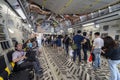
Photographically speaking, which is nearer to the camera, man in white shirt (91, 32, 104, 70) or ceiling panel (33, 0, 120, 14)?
man in white shirt (91, 32, 104, 70)

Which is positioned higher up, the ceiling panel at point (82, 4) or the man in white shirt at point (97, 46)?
the ceiling panel at point (82, 4)

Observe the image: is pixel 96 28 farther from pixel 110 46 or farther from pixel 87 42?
pixel 110 46

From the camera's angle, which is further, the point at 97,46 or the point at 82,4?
the point at 82,4

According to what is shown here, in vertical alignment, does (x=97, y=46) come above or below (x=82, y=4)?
below

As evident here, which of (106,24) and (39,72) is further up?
(106,24)

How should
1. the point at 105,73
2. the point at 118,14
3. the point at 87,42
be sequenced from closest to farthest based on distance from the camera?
the point at 105,73 → the point at 87,42 → the point at 118,14

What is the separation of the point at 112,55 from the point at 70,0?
26.2ft

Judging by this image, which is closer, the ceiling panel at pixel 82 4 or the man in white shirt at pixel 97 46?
the man in white shirt at pixel 97 46

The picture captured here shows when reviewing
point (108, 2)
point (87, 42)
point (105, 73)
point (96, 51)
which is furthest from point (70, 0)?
point (105, 73)

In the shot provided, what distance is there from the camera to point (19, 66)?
4238 millimetres

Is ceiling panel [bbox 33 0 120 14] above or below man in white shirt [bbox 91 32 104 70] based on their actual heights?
above

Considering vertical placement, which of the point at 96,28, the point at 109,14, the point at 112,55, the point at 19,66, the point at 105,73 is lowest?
the point at 105,73

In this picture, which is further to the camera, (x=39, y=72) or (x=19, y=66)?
(x=39, y=72)

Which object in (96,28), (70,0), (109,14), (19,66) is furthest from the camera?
(96,28)
